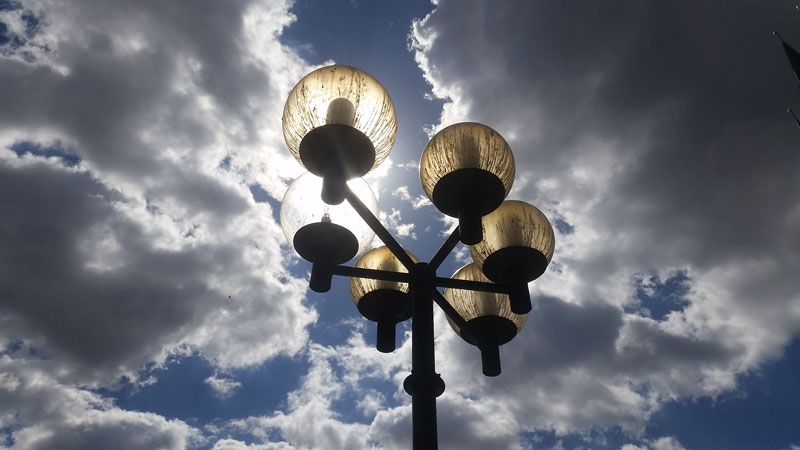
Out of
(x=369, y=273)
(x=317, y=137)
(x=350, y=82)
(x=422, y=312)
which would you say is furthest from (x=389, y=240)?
(x=350, y=82)

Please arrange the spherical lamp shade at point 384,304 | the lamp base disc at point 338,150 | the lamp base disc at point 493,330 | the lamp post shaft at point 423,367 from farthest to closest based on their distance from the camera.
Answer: the lamp base disc at point 493,330 → the spherical lamp shade at point 384,304 → the lamp base disc at point 338,150 → the lamp post shaft at point 423,367

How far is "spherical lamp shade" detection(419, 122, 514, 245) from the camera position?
4.09 metres

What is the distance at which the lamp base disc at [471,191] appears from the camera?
4.09 metres

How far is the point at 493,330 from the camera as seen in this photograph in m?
5.00

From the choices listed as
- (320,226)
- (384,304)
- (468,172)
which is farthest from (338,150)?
(384,304)

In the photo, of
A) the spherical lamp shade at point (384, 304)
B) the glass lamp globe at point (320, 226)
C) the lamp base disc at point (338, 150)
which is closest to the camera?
the lamp base disc at point (338, 150)

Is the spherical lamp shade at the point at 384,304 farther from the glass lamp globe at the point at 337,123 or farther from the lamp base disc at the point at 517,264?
the glass lamp globe at the point at 337,123

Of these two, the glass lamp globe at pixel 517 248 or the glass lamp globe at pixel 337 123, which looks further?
the glass lamp globe at pixel 517 248

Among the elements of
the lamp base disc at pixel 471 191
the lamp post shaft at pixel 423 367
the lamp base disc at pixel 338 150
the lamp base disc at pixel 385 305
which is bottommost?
the lamp post shaft at pixel 423 367

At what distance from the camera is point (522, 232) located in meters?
4.55

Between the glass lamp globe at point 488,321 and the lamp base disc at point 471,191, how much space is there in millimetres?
1051

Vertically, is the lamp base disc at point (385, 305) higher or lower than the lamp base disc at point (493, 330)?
higher

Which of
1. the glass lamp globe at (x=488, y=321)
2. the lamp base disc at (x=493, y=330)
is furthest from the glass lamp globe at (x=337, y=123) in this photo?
the lamp base disc at (x=493, y=330)

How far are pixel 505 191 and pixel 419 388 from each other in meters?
1.66
